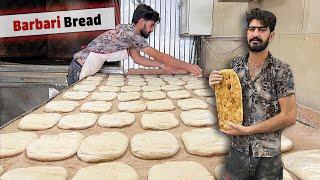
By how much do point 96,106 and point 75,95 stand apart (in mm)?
370

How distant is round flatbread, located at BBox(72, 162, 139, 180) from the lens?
0.95m

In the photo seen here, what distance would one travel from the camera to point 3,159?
113cm

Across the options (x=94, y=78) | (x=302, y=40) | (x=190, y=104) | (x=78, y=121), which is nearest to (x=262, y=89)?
(x=302, y=40)

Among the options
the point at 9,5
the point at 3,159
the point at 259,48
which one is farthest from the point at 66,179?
the point at 9,5

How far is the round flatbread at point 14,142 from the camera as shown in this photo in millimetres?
1163

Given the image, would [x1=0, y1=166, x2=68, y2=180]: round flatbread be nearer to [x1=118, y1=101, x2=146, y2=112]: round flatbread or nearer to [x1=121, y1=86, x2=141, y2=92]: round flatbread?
[x1=118, y1=101, x2=146, y2=112]: round flatbread

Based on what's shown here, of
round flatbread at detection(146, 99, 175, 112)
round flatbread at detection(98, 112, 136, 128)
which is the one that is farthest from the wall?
round flatbread at detection(146, 99, 175, 112)

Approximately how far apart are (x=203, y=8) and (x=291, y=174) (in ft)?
7.81

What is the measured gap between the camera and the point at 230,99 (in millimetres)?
385

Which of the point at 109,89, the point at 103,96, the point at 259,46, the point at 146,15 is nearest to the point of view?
the point at 259,46

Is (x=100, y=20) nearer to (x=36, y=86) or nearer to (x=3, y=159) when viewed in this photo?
(x=36, y=86)

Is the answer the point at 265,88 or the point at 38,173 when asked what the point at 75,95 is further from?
the point at 265,88

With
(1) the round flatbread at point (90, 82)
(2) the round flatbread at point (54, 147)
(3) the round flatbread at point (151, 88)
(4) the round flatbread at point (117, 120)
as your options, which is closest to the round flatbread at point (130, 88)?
(3) the round flatbread at point (151, 88)

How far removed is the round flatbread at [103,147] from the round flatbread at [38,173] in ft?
0.38
